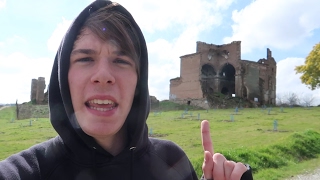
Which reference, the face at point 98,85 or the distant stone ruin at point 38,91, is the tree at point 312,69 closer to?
the distant stone ruin at point 38,91

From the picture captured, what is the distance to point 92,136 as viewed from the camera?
5.42 ft

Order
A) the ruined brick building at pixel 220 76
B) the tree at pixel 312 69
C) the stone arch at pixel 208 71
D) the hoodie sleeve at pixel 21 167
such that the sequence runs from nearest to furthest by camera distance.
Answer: the hoodie sleeve at pixel 21 167, the tree at pixel 312 69, the ruined brick building at pixel 220 76, the stone arch at pixel 208 71

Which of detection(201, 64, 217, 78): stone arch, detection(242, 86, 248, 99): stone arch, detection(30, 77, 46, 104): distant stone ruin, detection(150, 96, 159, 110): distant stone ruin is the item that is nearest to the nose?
detection(150, 96, 159, 110): distant stone ruin

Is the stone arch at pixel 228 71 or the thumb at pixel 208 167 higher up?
the stone arch at pixel 228 71

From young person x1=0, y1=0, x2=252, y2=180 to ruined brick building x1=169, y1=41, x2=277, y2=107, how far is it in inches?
1433

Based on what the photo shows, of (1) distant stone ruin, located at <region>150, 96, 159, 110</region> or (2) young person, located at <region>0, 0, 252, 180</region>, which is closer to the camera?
(2) young person, located at <region>0, 0, 252, 180</region>

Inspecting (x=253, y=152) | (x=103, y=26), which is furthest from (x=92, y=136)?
(x=253, y=152)

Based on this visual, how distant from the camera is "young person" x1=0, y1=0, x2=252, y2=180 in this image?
1.55 metres

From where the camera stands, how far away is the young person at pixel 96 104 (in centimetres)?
155

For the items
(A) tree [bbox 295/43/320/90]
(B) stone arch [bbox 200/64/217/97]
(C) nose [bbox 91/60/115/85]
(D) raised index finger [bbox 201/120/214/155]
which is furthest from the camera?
(B) stone arch [bbox 200/64/217/97]

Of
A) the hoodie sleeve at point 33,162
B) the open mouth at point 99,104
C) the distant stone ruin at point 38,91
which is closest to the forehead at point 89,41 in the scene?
the open mouth at point 99,104

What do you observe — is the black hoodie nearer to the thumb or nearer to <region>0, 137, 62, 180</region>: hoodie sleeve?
<region>0, 137, 62, 180</region>: hoodie sleeve

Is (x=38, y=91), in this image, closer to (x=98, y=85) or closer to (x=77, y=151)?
(x=77, y=151)

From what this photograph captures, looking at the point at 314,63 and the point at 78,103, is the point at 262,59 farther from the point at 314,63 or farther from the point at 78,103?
the point at 78,103
